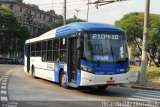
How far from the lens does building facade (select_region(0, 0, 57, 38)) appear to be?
409 feet

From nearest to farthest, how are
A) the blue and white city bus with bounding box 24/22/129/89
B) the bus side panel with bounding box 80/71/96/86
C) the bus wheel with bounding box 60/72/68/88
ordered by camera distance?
the bus side panel with bounding box 80/71/96/86 → the blue and white city bus with bounding box 24/22/129/89 → the bus wheel with bounding box 60/72/68/88

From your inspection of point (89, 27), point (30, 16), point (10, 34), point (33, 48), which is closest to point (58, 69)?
point (89, 27)

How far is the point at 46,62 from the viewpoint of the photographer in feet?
83.4

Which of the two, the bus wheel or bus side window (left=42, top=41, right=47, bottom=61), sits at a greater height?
bus side window (left=42, top=41, right=47, bottom=61)

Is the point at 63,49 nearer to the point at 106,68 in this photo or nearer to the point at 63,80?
the point at 63,80

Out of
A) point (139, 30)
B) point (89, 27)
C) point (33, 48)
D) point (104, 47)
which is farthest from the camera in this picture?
point (139, 30)

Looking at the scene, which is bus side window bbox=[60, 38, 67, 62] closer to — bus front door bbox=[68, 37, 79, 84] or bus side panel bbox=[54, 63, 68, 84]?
bus side panel bbox=[54, 63, 68, 84]

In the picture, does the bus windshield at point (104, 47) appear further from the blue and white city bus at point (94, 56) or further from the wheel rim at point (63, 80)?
the wheel rim at point (63, 80)

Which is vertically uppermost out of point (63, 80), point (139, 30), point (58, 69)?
point (139, 30)

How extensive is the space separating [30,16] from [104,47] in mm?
104712

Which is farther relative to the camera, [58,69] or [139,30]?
[139,30]

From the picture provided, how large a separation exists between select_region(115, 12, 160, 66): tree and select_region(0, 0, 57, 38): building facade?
3831 cm

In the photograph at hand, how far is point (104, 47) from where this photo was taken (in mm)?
19188

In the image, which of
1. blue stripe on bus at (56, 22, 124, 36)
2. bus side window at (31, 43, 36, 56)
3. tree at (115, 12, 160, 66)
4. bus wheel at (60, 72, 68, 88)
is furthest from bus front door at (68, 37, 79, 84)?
tree at (115, 12, 160, 66)
